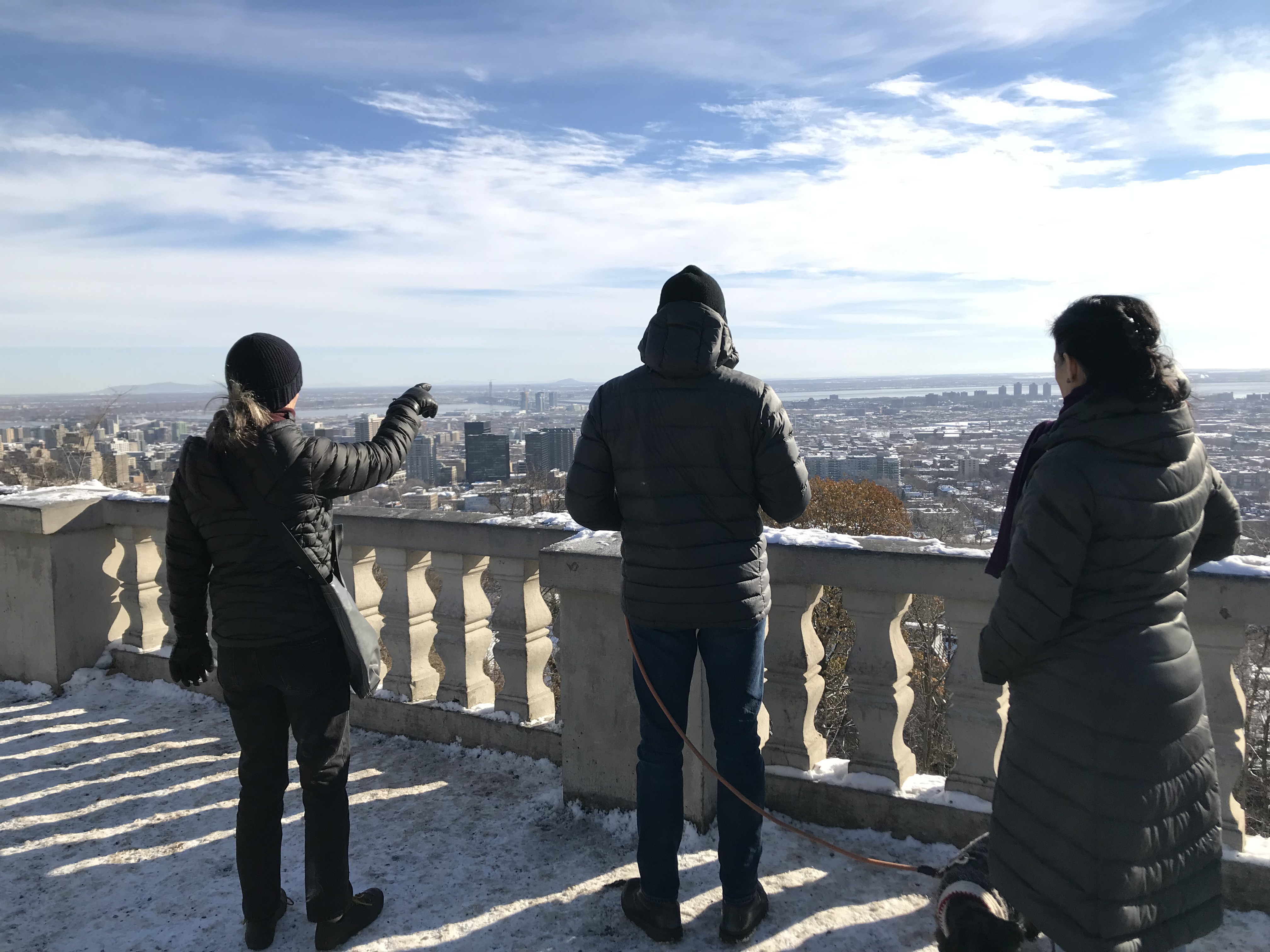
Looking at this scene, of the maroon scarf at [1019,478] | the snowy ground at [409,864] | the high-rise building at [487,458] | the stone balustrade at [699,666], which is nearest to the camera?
the maroon scarf at [1019,478]

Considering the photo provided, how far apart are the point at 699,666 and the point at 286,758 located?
1.52m

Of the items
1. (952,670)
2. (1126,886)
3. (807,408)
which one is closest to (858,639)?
(952,670)

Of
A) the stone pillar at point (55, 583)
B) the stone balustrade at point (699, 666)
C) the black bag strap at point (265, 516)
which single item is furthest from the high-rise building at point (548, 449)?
the black bag strap at point (265, 516)

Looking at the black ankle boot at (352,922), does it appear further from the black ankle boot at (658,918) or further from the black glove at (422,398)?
the black glove at (422,398)

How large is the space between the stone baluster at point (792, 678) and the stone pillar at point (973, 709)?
532 millimetres

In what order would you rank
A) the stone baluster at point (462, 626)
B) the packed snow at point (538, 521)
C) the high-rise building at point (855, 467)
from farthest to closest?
the high-rise building at point (855, 467), the stone baluster at point (462, 626), the packed snow at point (538, 521)

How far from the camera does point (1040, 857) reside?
215 cm

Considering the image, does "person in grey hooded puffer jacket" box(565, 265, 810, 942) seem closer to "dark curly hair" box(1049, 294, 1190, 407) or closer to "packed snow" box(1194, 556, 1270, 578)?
"dark curly hair" box(1049, 294, 1190, 407)

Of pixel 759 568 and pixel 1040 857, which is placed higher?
pixel 759 568

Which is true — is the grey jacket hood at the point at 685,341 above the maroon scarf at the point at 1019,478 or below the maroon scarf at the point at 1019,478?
above

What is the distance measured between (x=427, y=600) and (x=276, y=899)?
1754 millimetres

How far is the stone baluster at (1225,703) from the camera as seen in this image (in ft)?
8.93

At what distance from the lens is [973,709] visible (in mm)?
3188

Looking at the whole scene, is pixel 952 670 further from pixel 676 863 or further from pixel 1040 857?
pixel 676 863
